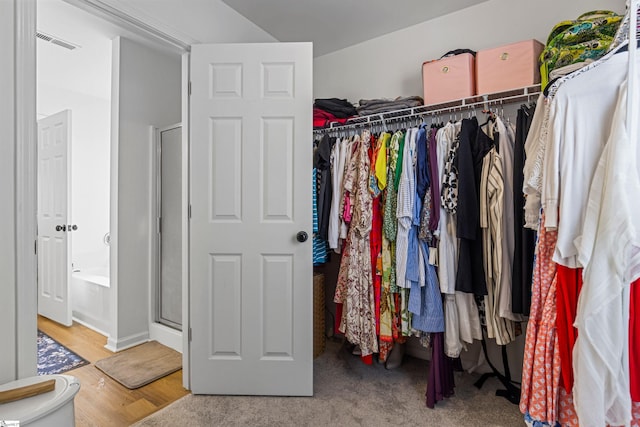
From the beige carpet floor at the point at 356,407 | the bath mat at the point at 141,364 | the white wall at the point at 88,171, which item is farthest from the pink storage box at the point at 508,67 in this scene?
the white wall at the point at 88,171

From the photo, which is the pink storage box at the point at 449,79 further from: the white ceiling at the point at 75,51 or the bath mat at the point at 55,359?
the bath mat at the point at 55,359

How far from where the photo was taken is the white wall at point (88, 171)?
12.5 ft

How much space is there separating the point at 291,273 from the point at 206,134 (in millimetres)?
952

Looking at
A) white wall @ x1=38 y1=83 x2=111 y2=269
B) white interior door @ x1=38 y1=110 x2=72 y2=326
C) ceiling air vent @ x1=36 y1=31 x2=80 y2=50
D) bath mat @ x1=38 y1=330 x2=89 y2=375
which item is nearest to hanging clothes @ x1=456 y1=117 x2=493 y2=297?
bath mat @ x1=38 y1=330 x2=89 y2=375

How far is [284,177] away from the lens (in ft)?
6.18

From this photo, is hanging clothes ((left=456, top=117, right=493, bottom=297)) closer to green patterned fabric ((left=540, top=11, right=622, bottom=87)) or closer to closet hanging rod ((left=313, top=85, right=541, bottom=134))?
closet hanging rod ((left=313, top=85, right=541, bottom=134))

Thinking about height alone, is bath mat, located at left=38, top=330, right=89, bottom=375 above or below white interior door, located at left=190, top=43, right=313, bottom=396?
below

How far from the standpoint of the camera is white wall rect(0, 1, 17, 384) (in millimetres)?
1224

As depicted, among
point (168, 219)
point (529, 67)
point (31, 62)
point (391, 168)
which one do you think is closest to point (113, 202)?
point (168, 219)

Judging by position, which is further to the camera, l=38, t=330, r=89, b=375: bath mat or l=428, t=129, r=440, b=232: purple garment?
l=38, t=330, r=89, b=375: bath mat

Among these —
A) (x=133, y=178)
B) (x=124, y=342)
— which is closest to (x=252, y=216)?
(x=133, y=178)

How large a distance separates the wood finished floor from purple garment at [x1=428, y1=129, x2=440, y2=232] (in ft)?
5.75

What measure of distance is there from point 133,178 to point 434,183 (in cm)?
237

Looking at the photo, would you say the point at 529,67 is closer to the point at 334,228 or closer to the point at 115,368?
the point at 334,228
